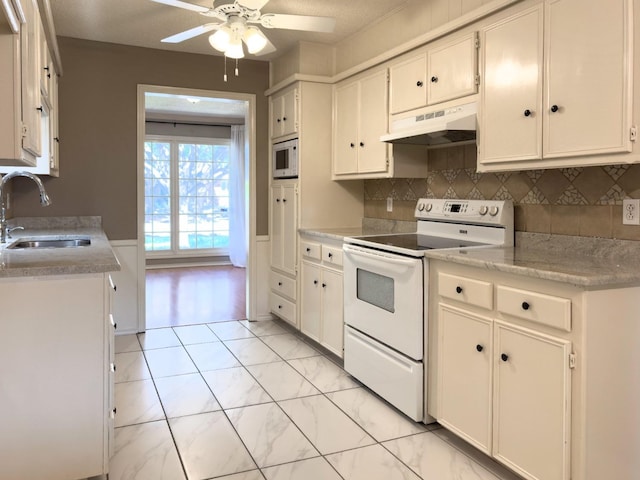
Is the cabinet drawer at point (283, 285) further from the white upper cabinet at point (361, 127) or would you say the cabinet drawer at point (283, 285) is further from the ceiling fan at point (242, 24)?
the ceiling fan at point (242, 24)

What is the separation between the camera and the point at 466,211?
115 inches

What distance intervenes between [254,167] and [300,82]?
955 mm

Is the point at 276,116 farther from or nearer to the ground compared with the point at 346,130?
farther from the ground

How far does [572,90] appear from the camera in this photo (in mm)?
2062

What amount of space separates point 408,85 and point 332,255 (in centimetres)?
121

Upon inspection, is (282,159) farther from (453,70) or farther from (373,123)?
(453,70)

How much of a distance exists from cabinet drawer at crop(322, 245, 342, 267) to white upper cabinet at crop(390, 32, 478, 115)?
982mm


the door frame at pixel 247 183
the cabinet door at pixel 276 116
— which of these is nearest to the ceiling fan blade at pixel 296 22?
the cabinet door at pixel 276 116

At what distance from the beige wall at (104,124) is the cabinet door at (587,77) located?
3109mm

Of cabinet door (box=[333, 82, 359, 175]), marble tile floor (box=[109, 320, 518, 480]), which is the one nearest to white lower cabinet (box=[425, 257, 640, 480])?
marble tile floor (box=[109, 320, 518, 480])

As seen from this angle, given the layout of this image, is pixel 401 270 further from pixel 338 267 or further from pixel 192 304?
pixel 192 304

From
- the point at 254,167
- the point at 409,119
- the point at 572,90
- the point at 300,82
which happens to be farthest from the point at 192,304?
the point at 572,90

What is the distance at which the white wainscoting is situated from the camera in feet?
14.0

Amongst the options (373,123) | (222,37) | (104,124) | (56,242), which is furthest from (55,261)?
(104,124)
